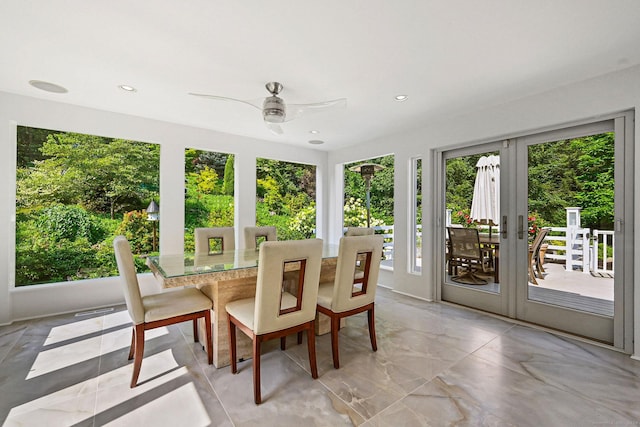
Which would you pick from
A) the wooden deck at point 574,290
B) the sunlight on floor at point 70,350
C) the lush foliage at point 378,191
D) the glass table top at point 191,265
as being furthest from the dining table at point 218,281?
the lush foliage at point 378,191

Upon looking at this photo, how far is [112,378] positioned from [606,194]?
4319 millimetres

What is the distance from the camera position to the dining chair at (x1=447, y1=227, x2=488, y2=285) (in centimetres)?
340

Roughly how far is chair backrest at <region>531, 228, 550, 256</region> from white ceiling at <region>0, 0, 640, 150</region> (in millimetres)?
1429

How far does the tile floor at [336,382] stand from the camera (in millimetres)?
1591

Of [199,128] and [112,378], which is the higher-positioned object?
[199,128]

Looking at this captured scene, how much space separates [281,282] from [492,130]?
2933mm

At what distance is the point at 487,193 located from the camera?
3.29 m

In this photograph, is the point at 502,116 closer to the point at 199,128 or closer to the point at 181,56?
the point at 181,56

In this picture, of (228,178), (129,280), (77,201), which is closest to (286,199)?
(228,178)

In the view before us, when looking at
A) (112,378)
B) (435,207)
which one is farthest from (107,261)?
(435,207)

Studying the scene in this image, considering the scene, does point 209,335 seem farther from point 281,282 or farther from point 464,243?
point 464,243

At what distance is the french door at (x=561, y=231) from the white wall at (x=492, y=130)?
0.13 m

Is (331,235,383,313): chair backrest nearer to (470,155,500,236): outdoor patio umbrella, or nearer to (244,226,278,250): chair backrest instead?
(244,226,278,250): chair backrest

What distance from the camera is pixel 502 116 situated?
3.05 metres
